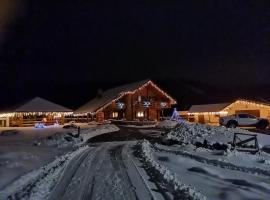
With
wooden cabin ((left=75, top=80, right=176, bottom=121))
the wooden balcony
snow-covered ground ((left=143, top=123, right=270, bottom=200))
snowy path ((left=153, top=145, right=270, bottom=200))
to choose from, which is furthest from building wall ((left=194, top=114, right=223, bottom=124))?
snowy path ((left=153, top=145, right=270, bottom=200))

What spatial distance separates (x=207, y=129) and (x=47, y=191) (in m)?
20.1

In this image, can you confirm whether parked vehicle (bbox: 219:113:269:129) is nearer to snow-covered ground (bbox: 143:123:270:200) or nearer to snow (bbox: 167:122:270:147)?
snow (bbox: 167:122:270:147)

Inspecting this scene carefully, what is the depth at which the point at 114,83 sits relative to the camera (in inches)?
6319

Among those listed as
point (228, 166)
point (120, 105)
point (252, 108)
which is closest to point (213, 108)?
point (252, 108)

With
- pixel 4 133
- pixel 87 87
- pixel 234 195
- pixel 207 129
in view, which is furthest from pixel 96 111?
pixel 87 87

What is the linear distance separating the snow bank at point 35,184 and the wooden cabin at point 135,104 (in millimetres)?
49934

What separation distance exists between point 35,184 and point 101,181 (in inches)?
86.6

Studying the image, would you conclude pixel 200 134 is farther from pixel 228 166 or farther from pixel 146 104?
pixel 146 104

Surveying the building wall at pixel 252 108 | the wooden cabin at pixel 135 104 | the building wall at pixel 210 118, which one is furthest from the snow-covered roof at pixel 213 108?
the wooden cabin at pixel 135 104

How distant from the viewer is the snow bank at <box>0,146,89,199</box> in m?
10.9

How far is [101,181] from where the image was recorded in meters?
12.7

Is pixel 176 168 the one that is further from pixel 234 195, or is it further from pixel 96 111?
pixel 96 111

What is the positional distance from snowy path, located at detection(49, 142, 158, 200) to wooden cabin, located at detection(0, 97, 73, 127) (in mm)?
45115

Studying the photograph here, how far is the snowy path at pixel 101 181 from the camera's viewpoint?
1063cm
